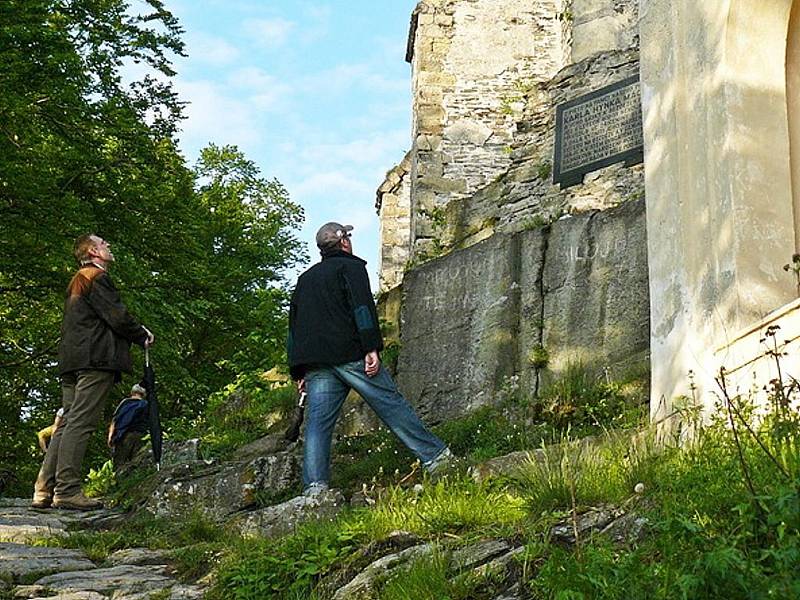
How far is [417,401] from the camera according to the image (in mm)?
11648

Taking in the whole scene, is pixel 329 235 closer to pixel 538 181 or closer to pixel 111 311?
pixel 111 311

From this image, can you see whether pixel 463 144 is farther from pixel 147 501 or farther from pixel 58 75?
pixel 147 501

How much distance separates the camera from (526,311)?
1135cm

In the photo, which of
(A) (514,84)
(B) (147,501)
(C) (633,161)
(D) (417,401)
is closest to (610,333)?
(D) (417,401)

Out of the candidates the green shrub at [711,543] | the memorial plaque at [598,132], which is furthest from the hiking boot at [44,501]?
the memorial plaque at [598,132]

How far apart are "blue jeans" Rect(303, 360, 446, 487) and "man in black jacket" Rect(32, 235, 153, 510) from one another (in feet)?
6.38

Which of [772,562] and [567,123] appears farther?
[567,123]

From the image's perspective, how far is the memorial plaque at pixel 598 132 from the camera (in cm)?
1342

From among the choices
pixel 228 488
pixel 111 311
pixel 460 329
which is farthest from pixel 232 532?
pixel 460 329

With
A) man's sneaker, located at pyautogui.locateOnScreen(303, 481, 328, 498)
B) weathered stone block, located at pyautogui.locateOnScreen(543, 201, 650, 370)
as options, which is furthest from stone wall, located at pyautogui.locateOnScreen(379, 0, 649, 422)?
man's sneaker, located at pyautogui.locateOnScreen(303, 481, 328, 498)

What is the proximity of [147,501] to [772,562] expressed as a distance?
590 centimetres

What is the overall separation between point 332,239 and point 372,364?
3.38 ft

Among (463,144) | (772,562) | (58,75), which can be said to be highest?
(463,144)

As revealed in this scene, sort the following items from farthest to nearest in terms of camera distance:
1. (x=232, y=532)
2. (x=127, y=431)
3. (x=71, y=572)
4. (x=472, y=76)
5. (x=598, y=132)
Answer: (x=472, y=76) → (x=598, y=132) → (x=127, y=431) → (x=232, y=532) → (x=71, y=572)
